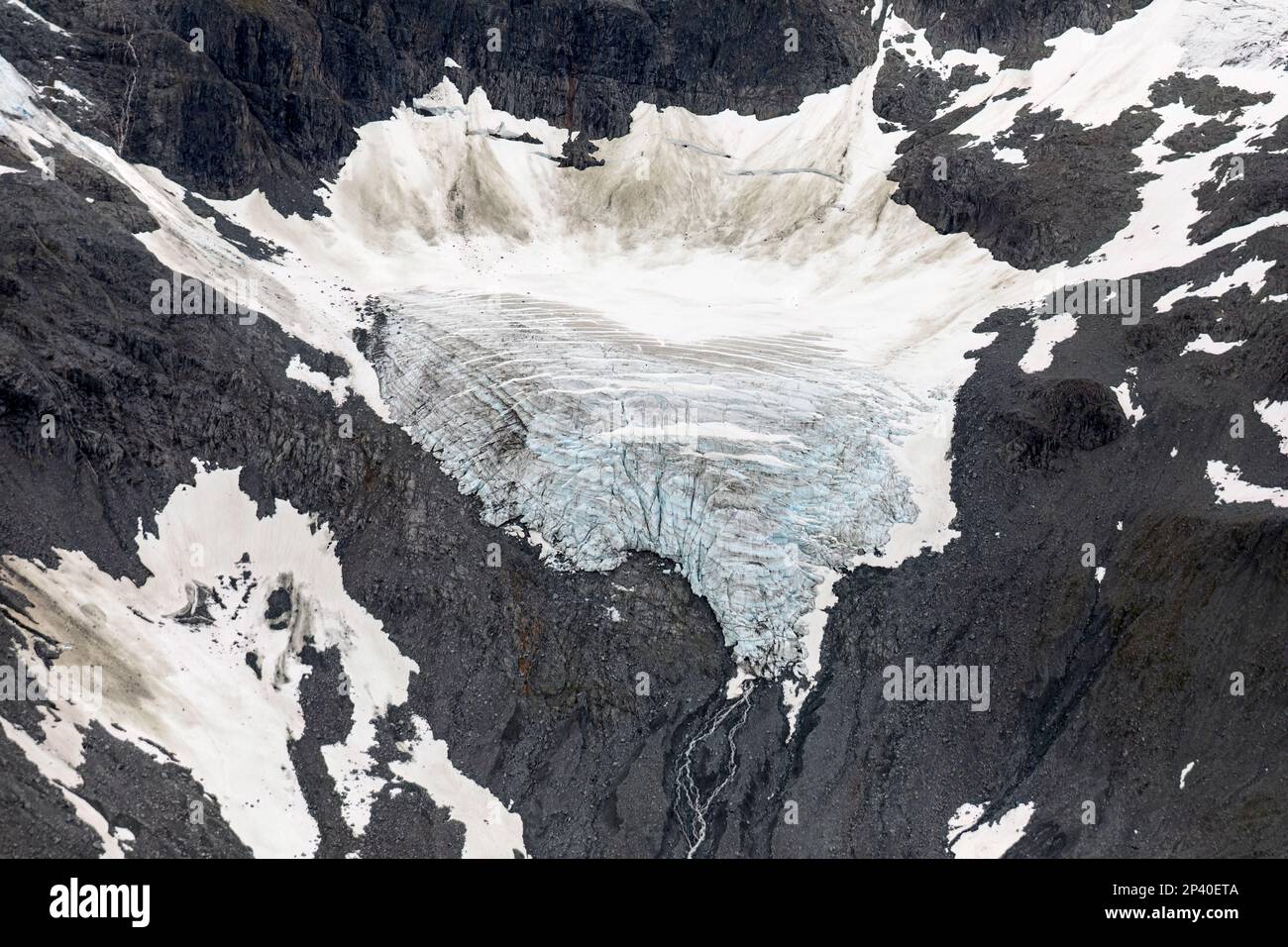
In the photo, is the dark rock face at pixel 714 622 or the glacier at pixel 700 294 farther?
the glacier at pixel 700 294

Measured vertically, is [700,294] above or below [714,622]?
above

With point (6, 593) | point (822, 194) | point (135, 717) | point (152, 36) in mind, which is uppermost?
point (152, 36)

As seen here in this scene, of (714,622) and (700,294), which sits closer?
(714,622)

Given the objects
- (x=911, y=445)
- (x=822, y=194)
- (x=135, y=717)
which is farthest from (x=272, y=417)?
(x=822, y=194)

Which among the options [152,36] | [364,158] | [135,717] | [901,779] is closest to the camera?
[135,717]

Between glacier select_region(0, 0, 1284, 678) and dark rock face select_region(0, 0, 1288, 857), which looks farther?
glacier select_region(0, 0, 1284, 678)

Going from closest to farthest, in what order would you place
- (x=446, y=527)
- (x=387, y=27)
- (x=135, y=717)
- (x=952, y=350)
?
1. (x=135, y=717)
2. (x=446, y=527)
3. (x=952, y=350)
4. (x=387, y=27)

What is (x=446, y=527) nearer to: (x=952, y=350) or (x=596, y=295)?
(x=596, y=295)

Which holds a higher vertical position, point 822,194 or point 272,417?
point 822,194
